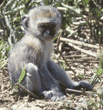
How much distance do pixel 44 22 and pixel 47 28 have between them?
4.7 inches

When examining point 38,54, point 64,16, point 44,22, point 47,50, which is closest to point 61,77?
point 47,50

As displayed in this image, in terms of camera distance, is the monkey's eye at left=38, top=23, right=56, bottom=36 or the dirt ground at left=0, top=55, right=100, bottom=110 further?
the monkey's eye at left=38, top=23, right=56, bottom=36

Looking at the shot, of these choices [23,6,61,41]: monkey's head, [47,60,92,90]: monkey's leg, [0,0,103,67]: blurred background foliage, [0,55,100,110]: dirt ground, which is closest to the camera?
[0,55,100,110]: dirt ground

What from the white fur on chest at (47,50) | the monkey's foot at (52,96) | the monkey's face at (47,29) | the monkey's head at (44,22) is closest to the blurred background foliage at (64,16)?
the white fur on chest at (47,50)

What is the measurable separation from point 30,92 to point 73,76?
4.40 ft

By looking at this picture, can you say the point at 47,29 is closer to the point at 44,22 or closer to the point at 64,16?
the point at 44,22

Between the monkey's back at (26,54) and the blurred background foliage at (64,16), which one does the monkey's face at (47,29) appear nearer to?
the monkey's back at (26,54)

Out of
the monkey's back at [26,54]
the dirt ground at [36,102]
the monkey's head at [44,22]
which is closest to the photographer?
the dirt ground at [36,102]

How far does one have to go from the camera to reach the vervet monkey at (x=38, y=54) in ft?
11.0

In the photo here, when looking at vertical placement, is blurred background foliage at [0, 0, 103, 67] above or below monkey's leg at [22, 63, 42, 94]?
above

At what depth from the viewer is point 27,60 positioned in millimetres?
3465

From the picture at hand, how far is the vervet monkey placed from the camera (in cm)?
335

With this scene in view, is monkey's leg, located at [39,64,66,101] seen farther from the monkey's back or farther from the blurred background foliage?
the blurred background foliage

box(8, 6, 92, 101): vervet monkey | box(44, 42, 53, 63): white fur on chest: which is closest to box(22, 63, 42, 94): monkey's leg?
box(8, 6, 92, 101): vervet monkey
